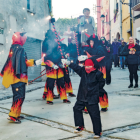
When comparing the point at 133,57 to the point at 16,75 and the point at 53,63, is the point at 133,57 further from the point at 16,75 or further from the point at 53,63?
the point at 16,75

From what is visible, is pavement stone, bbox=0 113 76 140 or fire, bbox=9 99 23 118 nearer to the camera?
pavement stone, bbox=0 113 76 140

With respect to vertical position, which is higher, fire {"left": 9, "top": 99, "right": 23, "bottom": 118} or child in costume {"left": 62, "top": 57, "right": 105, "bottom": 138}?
child in costume {"left": 62, "top": 57, "right": 105, "bottom": 138}

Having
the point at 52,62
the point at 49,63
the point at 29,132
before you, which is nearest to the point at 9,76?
the point at 29,132

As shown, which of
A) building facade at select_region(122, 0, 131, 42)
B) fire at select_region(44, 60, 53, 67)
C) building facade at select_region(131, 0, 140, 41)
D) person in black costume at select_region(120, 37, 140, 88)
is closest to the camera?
fire at select_region(44, 60, 53, 67)

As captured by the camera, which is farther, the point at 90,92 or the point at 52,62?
the point at 52,62

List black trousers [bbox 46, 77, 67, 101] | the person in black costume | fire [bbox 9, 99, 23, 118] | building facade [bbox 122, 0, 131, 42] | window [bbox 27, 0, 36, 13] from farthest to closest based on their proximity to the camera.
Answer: building facade [bbox 122, 0, 131, 42] → window [bbox 27, 0, 36, 13] → the person in black costume → black trousers [bbox 46, 77, 67, 101] → fire [bbox 9, 99, 23, 118]

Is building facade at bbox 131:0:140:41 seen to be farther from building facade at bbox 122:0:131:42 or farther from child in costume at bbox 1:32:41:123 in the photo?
child in costume at bbox 1:32:41:123

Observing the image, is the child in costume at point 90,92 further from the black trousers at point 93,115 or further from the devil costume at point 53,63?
the devil costume at point 53,63

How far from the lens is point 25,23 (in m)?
10.5

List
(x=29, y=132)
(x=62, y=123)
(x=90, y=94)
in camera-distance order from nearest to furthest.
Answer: (x=90, y=94)
(x=29, y=132)
(x=62, y=123)

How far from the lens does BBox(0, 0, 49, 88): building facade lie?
8898 mm

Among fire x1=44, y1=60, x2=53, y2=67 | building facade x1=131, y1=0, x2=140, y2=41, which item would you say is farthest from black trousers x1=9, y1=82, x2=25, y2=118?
building facade x1=131, y1=0, x2=140, y2=41

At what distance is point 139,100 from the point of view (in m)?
6.09

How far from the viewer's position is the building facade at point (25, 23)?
8.90 metres
